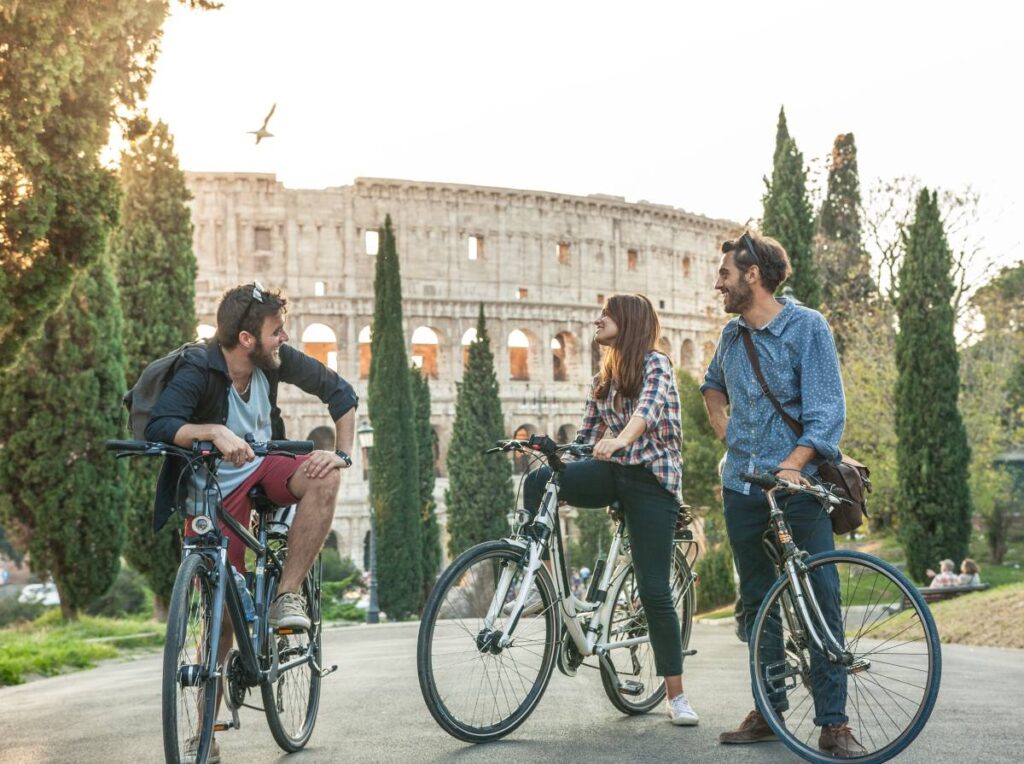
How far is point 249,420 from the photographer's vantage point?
4.48m

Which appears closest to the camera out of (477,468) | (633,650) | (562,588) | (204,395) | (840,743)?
(840,743)

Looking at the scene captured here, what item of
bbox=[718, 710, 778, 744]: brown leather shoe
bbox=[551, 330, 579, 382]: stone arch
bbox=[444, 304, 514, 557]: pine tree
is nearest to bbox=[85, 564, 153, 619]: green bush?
bbox=[444, 304, 514, 557]: pine tree

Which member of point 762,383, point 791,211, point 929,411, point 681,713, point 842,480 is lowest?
point 681,713

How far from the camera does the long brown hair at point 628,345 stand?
5.11 m

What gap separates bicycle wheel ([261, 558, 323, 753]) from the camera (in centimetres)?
443

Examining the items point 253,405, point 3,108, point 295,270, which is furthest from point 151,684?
Answer: point 295,270

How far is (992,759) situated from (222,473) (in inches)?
108

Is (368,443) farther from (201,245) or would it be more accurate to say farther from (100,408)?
(201,245)

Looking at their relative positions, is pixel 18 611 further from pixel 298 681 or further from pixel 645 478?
pixel 645 478

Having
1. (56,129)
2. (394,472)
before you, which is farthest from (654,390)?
(394,472)

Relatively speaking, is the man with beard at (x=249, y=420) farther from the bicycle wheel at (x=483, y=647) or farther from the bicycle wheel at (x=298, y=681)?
the bicycle wheel at (x=483, y=647)

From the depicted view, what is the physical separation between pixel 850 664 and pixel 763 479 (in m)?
0.66

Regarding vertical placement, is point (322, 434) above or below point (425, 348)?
below

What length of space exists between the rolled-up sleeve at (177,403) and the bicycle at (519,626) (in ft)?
3.33
